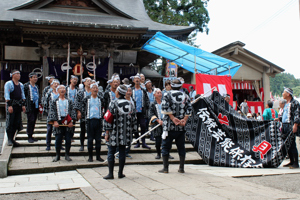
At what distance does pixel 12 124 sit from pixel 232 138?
5.64 m

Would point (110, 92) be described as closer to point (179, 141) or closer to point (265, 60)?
point (179, 141)

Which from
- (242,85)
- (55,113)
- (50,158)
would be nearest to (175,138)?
(55,113)

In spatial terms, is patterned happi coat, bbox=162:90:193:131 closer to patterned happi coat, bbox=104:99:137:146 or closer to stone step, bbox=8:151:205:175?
patterned happi coat, bbox=104:99:137:146

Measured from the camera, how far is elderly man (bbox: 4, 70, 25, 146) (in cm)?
682

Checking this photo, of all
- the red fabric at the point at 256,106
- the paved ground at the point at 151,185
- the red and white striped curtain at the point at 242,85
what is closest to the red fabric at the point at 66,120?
the paved ground at the point at 151,185

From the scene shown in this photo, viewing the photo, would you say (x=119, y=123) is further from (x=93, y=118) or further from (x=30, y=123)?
(x=30, y=123)

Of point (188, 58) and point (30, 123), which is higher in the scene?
point (188, 58)

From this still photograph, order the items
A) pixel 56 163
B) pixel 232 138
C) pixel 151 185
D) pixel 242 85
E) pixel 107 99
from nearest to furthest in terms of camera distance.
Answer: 1. pixel 151 185
2. pixel 56 163
3. pixel 107 99
4. pixel 232 138
5. pixel 242 85

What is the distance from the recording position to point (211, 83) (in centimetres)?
981

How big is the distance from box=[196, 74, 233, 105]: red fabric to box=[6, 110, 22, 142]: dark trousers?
5712 mm

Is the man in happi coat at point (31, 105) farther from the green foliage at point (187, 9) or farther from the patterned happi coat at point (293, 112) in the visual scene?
the green foliage at point (187, 9)

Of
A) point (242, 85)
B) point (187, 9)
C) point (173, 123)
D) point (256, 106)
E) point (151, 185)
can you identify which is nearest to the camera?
point (151, 185)

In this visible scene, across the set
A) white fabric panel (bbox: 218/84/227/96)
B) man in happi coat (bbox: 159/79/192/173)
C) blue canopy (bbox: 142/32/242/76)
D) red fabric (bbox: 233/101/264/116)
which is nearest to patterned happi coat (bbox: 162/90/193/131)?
man in happi coat (bbox: 159/79/192/173)

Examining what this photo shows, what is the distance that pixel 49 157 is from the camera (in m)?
6.59
